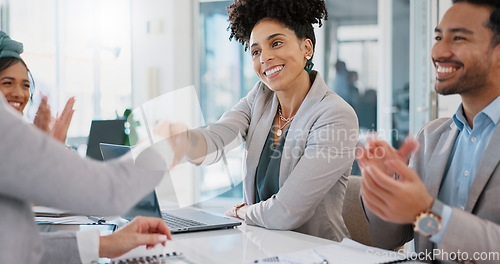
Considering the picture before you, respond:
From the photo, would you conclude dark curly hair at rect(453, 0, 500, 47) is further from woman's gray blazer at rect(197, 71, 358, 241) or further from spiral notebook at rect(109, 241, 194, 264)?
spiral notebook at rect(109, 241, 194, 264)

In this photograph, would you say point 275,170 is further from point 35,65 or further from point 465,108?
point 35,65

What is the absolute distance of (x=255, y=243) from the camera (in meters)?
1.39

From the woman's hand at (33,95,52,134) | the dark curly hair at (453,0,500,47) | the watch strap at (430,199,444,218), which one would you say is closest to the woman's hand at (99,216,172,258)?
the watch strap at (430,199,444,218)

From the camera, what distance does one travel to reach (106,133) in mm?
2174

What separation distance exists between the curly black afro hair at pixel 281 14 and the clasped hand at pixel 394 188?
40.0 inches

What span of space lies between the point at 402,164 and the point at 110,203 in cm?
61

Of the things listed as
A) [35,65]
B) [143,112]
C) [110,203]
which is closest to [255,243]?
[143,112]

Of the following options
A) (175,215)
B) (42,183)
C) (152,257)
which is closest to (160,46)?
(175,215)

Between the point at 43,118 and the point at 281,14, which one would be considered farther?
the point at 281,14

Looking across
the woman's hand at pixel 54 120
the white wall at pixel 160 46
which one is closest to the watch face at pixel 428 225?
the woman's hand at pixel 54 120

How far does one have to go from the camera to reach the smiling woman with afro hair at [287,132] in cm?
168

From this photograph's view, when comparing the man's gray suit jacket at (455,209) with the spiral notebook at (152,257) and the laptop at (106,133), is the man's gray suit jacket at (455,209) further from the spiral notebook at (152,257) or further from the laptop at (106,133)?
the laptop at (106,133)

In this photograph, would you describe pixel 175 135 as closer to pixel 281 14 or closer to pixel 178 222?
pixel 178 222

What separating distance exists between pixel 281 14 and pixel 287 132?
0.50 meters
